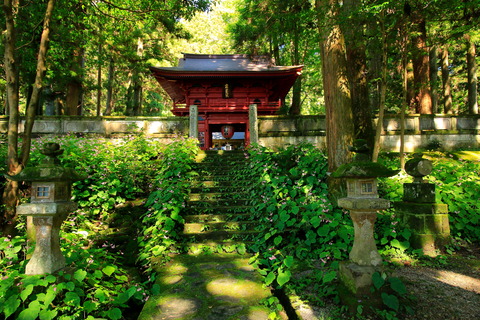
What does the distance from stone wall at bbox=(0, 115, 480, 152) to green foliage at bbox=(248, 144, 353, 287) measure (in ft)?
15.9

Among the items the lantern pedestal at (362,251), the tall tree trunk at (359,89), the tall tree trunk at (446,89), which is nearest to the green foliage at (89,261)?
the lantern pedestal at (362,251)

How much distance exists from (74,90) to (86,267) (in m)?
12.8

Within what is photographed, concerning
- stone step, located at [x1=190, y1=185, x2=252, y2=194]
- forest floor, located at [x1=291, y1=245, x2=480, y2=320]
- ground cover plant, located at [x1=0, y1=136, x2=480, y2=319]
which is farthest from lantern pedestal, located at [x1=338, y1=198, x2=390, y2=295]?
stone step, located at [x1=190, y1=185, x2=252, y2=194]

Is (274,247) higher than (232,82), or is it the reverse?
(232,82)

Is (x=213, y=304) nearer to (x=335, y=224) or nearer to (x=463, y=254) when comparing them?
(x=335, y=224)

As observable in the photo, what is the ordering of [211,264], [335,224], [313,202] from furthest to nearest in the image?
1. [313,202]
2. [335,224]
3. [211,264]

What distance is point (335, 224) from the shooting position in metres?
4.27

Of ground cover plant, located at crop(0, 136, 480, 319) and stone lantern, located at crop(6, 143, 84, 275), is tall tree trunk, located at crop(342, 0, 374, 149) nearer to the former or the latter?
ground cover plant, located at crop(0, 136, 480, 319)

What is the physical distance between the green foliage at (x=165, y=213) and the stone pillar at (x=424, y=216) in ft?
13.5

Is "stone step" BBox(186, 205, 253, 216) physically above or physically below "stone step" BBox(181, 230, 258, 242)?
above

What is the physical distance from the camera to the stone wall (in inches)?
414

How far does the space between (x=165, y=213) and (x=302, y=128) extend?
7997mm

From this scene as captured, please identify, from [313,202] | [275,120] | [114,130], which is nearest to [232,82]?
[275,120]

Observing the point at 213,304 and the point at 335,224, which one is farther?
the point at 335,224
